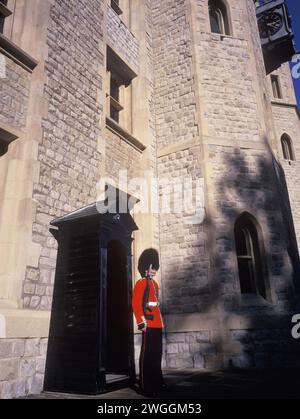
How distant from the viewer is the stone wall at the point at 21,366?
418cm

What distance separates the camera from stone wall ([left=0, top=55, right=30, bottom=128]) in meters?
5.26

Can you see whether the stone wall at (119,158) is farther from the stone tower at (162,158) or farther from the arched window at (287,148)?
the arched window at (287,148)

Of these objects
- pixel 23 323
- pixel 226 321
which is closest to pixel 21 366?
pixel 23 323

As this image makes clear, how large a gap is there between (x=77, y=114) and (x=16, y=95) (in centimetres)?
137

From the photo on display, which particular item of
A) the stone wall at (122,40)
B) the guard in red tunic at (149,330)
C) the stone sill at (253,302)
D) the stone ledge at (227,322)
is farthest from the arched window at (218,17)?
the guard in red tunic at (149,330)

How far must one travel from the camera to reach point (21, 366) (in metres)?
4.39

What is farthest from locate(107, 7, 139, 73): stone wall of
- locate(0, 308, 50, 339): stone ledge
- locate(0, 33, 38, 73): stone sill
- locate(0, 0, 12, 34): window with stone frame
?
locate(0, 308, 50, 339): stone ledge

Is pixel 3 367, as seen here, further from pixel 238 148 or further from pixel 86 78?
pixel 238 148

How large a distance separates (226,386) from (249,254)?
13.2 feet

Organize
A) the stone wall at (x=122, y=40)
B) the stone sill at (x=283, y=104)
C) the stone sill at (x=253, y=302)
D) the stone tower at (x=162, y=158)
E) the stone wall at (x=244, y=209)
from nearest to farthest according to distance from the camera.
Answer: the stone tower at (x=162, y=158)
the stone sill at (x=253, y=302)
the stone wall at (x=244, y=209)
the stone wall at (x=122, y=40)
the stone sill at (x=283, y=104)

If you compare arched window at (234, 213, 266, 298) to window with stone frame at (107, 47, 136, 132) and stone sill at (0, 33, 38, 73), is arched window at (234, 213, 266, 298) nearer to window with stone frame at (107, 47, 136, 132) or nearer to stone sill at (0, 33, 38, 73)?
window with stone frame at (107, 47, 136, 132)

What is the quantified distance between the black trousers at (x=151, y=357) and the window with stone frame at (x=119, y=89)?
6173mm

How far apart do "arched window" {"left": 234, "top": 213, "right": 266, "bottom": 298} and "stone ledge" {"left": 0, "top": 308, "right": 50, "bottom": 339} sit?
4.81 meters

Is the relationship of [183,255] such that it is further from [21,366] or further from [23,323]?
[21,366]
